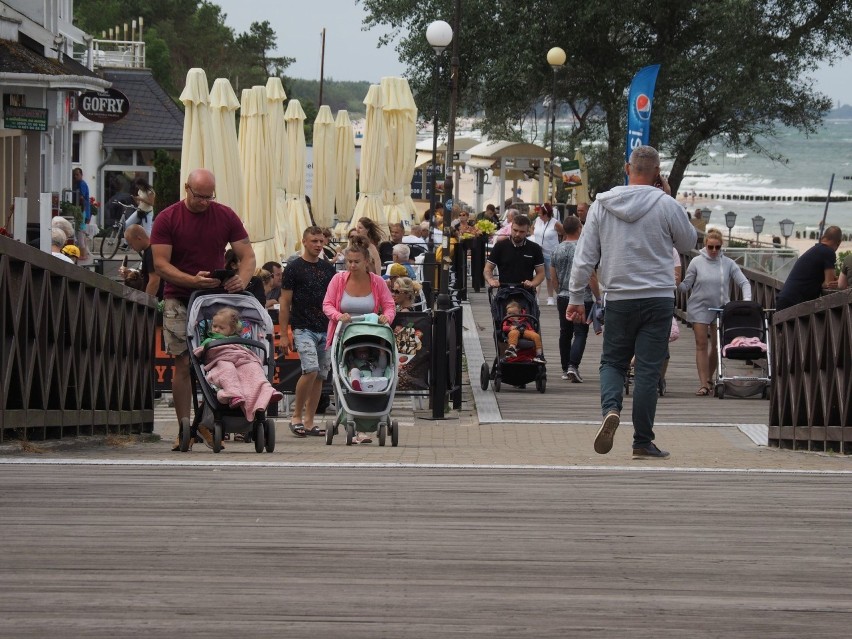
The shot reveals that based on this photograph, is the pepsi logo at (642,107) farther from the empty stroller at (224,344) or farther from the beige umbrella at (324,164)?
the empty stroller at (224,344)

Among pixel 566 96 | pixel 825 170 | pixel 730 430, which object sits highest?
pixel 825 170

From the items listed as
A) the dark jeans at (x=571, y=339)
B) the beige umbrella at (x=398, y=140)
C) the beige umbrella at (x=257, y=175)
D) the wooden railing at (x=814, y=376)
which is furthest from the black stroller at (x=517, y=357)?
the beige umbrella at (x=398, y=140)

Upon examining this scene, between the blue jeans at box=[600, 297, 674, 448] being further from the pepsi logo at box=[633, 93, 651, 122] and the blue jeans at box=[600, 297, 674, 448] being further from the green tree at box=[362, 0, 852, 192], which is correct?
the green tree at box=[362, 0, 852, 192]

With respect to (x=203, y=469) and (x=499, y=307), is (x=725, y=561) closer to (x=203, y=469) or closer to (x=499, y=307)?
(x=203, y=469)

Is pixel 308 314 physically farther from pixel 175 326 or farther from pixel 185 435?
pixel 185 435

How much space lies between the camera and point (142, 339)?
1138cm

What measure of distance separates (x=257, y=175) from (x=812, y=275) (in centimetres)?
905

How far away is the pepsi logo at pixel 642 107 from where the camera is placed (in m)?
20.3

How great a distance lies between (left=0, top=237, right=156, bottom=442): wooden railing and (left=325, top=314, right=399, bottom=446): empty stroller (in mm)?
1457

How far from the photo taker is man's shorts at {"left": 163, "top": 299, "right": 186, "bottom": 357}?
386 inches

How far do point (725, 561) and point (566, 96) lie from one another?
36.4 meters

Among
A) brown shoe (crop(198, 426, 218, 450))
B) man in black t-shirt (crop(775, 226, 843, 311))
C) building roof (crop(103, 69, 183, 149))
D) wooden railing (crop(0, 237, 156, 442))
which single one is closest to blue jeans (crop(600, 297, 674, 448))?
brown shoe (crop(198, 426, 218, 450))

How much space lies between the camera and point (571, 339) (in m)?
17.6

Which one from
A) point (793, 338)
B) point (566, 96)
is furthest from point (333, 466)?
point (566, 96)
